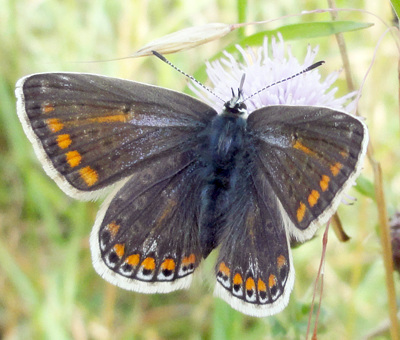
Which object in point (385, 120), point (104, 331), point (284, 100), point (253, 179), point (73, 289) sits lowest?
point (104, 331)

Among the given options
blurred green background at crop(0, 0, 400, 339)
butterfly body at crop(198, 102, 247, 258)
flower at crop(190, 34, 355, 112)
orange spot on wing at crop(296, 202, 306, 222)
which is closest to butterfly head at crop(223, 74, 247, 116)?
butterfly body at crop(198, 102, 247, 258)

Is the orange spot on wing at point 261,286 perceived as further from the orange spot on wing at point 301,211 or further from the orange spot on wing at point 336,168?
the orange spot on wing at point 336,168

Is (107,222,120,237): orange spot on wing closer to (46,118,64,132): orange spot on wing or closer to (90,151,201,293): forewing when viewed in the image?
(90,151,201,293): forewing

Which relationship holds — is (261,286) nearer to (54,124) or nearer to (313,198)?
(313,198)

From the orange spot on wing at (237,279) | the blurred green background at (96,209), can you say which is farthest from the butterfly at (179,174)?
the blurred green background at (96,209)

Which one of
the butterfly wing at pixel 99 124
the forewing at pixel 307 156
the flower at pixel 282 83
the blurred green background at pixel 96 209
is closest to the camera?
the forewing at pixel 307 156

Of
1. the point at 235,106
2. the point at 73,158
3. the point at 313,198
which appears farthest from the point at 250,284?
the point at 73,158

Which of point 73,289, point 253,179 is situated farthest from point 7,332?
point 253,179

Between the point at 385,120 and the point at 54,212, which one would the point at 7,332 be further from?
the point at 385,120
